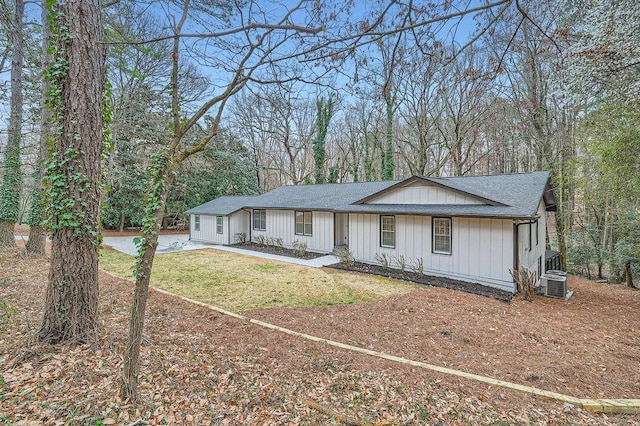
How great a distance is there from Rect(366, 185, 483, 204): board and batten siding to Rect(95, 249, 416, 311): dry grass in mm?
2900

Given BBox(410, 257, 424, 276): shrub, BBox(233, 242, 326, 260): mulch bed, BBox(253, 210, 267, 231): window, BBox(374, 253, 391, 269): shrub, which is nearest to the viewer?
BBox(410, 257, 424, 276): shrub

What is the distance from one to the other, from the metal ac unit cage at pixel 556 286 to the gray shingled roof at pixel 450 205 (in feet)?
7.88

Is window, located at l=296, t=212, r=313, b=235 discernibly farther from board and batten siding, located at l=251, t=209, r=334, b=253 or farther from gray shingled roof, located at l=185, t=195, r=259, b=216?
gray shingled roof, located at l=185, t=195, r=259, b=216

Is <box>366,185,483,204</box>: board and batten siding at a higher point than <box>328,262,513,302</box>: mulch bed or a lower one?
higher

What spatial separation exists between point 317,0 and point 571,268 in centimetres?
1714

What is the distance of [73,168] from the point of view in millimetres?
3549

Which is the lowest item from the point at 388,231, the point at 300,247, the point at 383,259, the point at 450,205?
the point at 383,259

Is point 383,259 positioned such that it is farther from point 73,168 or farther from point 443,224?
point 73,168

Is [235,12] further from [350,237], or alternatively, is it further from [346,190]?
[346,190]

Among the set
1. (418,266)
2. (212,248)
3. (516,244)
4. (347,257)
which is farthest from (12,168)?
(516,244)

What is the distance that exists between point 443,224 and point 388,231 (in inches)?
76.5

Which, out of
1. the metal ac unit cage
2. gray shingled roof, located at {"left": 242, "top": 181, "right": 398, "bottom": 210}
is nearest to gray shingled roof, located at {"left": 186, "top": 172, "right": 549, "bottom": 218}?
gray shingled roof, located at {"left": 242, "top": 181, "right": 398, "bottom": 210}

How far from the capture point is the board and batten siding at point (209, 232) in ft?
51.7

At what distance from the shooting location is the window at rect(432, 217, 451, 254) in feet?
29.6
